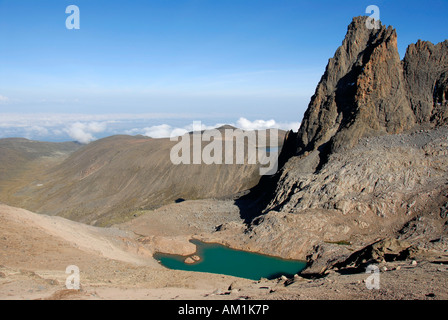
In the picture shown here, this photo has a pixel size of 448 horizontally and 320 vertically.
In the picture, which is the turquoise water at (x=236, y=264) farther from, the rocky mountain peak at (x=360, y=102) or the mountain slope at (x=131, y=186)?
the mountain slope at (x=131, y=186)

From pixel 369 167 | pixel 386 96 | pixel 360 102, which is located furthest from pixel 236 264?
pixel 386 96

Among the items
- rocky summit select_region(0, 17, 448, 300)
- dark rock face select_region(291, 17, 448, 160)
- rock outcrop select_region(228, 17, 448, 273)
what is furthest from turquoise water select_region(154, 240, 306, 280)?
dark rock face select_region(291, 17, 448, 160)

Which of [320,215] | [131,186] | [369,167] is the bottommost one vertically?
[131,186]

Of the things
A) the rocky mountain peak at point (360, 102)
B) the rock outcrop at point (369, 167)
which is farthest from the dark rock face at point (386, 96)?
the rock outcrop at point (369, 167)

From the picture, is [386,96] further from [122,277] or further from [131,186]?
[131,186]
